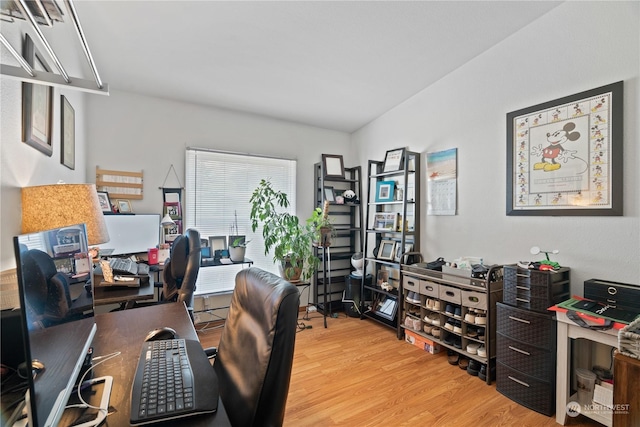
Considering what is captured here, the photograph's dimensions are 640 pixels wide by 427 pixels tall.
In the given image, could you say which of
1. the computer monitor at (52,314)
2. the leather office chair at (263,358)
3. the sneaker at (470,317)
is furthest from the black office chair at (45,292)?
the sneaker at (470,317)

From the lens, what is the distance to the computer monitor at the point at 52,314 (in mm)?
558

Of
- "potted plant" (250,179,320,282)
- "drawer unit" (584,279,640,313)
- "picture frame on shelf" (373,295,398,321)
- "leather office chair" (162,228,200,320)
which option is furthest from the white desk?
"leather office chair" (162,228,200,320)

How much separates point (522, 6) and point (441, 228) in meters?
1.94

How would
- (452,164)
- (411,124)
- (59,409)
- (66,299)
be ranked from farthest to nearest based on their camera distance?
1. (411,124)
2. (452,164)
3. (66,299)
4. (59,409)

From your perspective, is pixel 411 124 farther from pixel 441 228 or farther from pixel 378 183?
pixel 441 228

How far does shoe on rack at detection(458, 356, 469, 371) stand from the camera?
249 cm

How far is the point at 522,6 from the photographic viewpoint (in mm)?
2129

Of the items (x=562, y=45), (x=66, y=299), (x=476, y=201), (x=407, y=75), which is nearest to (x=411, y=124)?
(x=407, y=75)

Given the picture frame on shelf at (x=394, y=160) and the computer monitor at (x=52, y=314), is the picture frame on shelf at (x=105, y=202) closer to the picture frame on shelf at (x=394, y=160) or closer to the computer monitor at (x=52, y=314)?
the computer monitor at (x=52, y=314)

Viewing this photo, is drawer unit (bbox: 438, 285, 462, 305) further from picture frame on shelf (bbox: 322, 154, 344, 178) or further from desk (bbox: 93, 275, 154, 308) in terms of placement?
desk (bbox: 93, 275, 154, 308)

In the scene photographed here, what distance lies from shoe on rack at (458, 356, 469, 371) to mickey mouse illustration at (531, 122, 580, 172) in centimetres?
177

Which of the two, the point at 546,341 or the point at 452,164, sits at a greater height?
the point at 452,164

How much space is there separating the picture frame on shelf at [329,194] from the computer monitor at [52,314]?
306cm

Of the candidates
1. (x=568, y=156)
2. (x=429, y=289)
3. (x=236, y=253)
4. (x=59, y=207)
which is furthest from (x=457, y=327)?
(x=59, y=207)
